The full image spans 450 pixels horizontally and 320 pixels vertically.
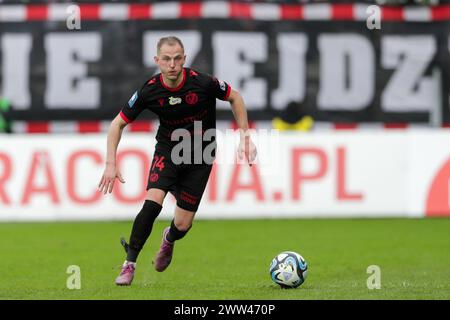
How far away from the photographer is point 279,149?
1712 centimetres

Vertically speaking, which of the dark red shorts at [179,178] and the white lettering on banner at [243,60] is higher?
the white lettering on banner at [243,60]

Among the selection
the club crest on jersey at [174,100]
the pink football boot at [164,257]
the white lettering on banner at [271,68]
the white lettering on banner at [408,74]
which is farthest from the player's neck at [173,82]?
the white lettering on banner at [408,74]

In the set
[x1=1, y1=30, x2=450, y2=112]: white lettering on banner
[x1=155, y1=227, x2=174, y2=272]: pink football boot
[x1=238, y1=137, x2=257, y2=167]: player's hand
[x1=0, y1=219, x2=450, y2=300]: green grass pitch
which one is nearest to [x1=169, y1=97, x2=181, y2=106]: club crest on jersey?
[x1=238, y1=137, x2=257, y2=167]: player's hand

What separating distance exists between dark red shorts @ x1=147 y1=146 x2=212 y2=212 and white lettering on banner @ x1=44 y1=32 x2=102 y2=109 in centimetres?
927

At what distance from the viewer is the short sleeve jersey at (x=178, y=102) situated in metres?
9.23

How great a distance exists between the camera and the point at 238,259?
11.9 metres

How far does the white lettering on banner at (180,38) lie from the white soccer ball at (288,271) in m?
9.65

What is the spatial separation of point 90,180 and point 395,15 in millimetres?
6134

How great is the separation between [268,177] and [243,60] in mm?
2654

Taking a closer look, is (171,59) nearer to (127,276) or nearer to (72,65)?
(127,276)

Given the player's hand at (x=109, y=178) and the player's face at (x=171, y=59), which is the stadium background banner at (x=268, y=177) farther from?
the player's face at (x=171, y=59)

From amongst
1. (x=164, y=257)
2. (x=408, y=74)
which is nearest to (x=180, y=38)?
(x=408, y=74)

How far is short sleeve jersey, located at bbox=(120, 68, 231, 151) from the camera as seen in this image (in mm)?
9234
